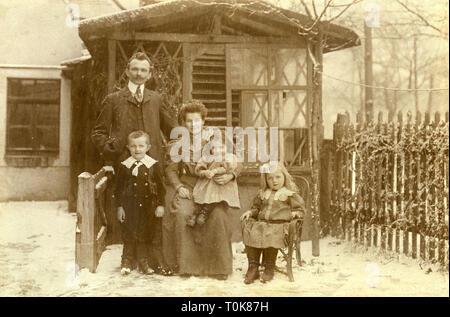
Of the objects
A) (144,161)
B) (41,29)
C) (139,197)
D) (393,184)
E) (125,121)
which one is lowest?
(139,197)

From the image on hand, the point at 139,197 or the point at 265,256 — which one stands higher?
the point at 139,197

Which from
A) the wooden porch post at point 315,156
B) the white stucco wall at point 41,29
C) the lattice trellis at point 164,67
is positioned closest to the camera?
the wooden porch post at point 315,156

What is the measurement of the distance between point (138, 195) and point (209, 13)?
333 centimetres

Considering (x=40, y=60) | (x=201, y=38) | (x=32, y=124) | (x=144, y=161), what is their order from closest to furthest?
(x=144, y=161) < (x=201, y=38) < (x=40, y=60) < (x=32, y=124)

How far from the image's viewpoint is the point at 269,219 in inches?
203

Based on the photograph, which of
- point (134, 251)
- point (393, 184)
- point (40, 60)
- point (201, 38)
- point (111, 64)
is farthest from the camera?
point (40, 60)

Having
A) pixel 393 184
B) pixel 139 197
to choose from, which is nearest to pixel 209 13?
pixel 139 197

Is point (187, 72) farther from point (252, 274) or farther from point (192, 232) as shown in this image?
point (252, 274)

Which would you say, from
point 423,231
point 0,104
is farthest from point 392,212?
point 0,104

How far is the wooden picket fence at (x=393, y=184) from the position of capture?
557cm

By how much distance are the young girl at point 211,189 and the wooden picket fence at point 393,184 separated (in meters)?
2.32

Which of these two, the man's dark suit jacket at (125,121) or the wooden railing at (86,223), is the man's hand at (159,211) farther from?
the wooden railing at (86,223)

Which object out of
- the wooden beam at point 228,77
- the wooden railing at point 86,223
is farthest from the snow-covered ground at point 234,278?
the wooden beam at point 228,77
